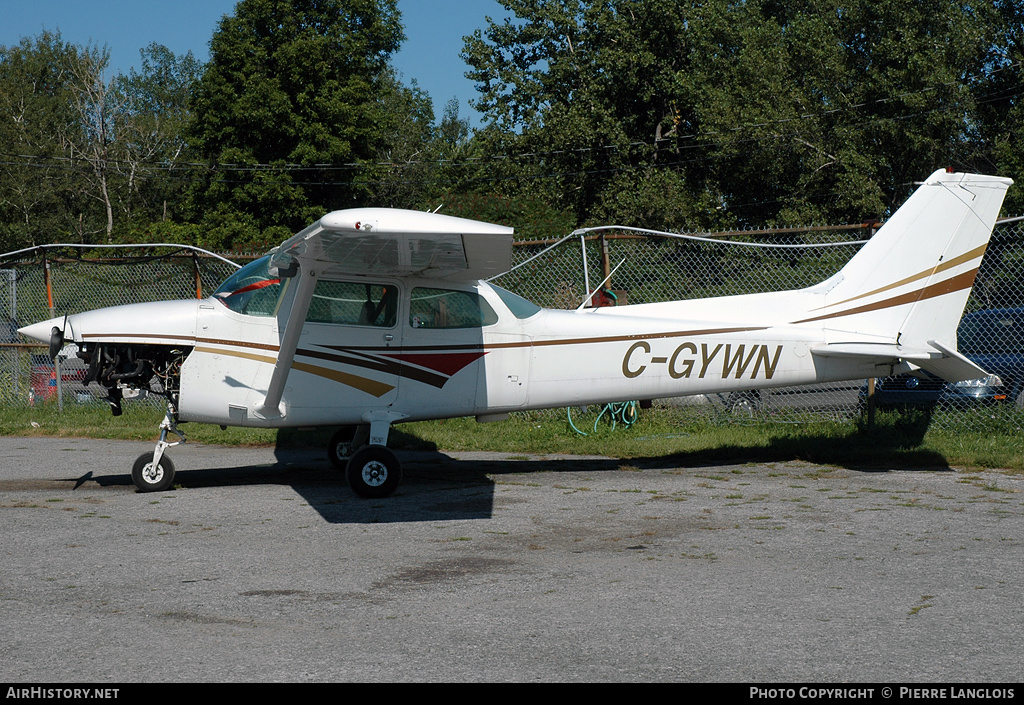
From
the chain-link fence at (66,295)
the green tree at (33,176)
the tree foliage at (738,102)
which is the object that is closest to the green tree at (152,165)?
the green tree at (33,176)

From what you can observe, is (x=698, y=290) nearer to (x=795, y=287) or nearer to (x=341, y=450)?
(x=795, y=287)

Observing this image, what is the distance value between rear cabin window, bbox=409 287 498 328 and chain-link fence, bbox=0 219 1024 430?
173 centimetres

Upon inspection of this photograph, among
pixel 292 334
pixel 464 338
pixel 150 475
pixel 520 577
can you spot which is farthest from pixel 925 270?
pixel 150 475

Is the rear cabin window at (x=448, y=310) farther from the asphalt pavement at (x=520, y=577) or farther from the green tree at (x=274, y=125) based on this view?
the green tree at (x=274, y=125)

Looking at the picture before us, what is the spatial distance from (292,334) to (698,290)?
239 inches

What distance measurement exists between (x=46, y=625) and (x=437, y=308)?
4377 mm

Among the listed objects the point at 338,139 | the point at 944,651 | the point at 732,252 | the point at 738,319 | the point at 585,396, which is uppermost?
the point at 338,139

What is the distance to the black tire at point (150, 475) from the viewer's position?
783 cm

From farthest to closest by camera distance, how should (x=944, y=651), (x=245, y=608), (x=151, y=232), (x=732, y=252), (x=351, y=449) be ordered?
1. (x=151, y=232)
2. (x=732, y=252)
3. (x=351, y=449)
4. (x=245, y=608)
5. (x=944, y=651)

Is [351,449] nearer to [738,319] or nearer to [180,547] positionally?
[180,547]

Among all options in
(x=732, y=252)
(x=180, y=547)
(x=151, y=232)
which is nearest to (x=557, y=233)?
(x=151, y=232)

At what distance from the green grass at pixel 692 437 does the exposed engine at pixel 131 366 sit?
3.15m

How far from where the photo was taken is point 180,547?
5898 millimetres

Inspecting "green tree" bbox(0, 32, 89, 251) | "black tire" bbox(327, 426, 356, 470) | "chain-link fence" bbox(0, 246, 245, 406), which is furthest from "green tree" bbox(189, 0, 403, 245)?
"black tire" bbox(327, 426, 356, 470)
